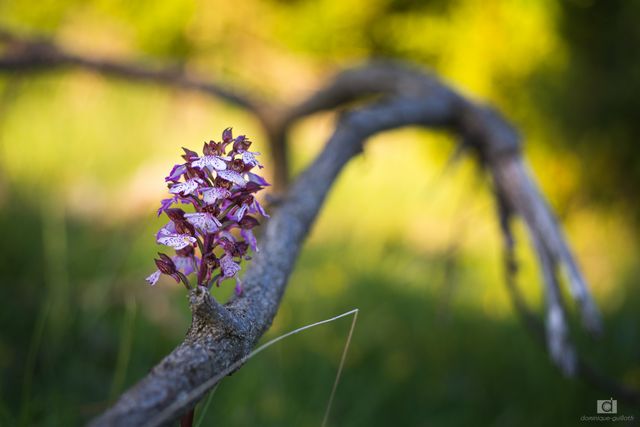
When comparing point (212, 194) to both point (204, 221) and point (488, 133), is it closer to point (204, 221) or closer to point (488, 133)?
point (204, 221)

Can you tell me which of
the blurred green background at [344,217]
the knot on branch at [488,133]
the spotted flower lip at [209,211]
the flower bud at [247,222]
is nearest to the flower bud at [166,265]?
the spotted flower lip at [209,211]

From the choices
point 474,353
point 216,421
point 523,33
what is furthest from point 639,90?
point 216,421

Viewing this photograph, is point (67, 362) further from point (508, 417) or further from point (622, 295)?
point (622, 295)

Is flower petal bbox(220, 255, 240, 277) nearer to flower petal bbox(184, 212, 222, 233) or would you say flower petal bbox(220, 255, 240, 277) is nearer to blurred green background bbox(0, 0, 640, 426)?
flower petal bbox(184, 212, 222, 233)

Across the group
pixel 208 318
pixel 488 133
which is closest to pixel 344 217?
pixel 488 133

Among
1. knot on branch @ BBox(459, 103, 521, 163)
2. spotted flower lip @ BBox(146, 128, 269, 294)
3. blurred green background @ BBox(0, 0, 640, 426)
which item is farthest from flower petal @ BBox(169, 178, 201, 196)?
knot on branch @ BBox(459, 103, 521, 163)
